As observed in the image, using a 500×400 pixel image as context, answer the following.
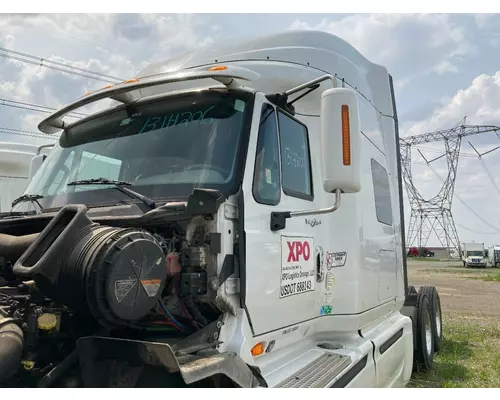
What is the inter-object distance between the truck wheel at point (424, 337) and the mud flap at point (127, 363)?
16.0 ft

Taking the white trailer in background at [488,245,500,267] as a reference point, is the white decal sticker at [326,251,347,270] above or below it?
below

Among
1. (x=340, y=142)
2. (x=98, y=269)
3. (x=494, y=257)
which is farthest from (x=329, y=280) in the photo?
(x=494, y=257)

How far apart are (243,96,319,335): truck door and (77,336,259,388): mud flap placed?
2.37ft

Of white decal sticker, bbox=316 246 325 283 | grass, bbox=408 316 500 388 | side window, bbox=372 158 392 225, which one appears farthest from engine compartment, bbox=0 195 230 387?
grass, bbox=408 316 500 388

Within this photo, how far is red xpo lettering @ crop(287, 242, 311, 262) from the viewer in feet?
11.4

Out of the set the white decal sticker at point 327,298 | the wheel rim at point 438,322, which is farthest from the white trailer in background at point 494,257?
the white decal sticker at point 327,298

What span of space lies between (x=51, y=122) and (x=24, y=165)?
5.55 m

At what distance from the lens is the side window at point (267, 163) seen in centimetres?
325

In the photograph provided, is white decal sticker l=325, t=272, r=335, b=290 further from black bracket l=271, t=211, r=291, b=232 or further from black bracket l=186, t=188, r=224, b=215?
black bracket l=186, t=188, r=224, b=215

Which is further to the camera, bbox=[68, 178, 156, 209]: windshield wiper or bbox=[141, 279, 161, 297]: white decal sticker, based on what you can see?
bbox=[68, 178, 156, 209]: windshield wiper

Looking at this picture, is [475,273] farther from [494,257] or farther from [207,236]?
[207,236]

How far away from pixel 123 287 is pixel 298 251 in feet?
5.06

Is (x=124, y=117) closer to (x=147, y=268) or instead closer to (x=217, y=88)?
(x=217, y=88)

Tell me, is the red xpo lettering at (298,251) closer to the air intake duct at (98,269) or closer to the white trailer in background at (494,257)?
the air intake duct at (98,269)
